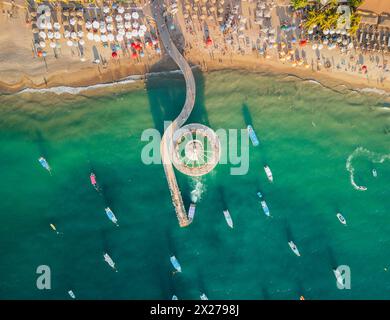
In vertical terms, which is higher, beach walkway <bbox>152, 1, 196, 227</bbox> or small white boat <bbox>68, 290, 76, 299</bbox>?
beach walkway <bbox>152, 1, 196, 227</bbox>

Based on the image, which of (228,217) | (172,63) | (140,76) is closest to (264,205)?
(228,217)

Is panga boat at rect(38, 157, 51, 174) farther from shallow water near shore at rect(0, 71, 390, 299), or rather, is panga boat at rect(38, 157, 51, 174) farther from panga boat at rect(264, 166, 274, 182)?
panga boat at rect(264, 166, 274, 182)

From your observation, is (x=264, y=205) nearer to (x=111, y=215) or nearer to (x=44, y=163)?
(x=111, y=215)

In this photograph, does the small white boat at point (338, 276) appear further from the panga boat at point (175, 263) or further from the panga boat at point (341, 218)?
the panga boat at point (175, 263)

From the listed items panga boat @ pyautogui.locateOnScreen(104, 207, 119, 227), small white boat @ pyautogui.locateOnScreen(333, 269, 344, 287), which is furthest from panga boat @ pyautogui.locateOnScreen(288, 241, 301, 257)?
panga boat @ pyautogui.locateOnScreen(104, 207, 119, 227)

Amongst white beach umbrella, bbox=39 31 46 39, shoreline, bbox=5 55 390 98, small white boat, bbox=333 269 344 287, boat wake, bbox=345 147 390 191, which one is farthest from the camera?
small white boat, bbox=333 269 344 287
